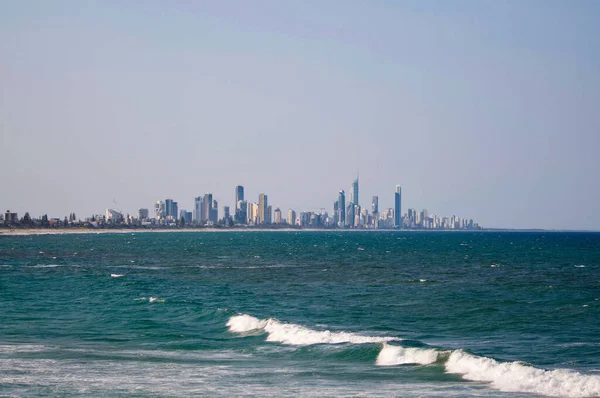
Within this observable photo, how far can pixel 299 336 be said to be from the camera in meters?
38.8

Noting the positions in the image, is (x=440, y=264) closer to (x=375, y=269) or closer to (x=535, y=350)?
(x=375, y=269)

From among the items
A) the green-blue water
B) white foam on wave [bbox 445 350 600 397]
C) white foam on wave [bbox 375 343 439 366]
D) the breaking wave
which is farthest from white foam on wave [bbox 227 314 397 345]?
white foam on wave [bbox 445 350 600 397]

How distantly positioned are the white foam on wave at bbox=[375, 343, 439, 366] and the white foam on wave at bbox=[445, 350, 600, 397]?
1.12 metres

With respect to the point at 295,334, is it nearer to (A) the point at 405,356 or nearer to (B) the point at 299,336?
(B) the point at 299,336

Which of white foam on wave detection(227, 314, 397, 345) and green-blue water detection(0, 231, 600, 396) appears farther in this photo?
white foam on wave detection(227, 314, 397, 345)

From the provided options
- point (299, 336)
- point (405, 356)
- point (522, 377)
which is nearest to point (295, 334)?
point (299, 336)

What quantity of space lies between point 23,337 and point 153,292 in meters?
25.3

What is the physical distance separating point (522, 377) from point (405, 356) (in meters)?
5.88

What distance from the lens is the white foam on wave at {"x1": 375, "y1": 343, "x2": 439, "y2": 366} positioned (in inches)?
1262

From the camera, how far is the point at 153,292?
63938mm

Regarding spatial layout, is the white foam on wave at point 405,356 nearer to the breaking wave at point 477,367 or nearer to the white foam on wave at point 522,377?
the breaking wave at point 477,367

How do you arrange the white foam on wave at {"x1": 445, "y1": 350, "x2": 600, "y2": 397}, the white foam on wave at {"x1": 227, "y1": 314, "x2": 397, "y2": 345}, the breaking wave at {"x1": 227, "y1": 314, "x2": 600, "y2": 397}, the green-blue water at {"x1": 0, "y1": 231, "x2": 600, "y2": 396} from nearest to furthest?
1. the white foam on wave at {"x1": 445, "y1": 350, "x2": 600, "y2": 397}
2. the breaking wave at {"x1": 227, "y1": 314, "x2": 600, "y2": 397}
3. the green-blue water at {"x1": 0, "y1": 231, "x2": 600, "y2": 396}
4. the white foam on wave at {"x1": 227, "y1": 314, "x2": 397, "y2": 345}

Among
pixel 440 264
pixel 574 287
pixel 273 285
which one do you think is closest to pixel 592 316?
pixel 574 287

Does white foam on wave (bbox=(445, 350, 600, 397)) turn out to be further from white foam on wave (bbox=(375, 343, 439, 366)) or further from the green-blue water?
white foam on wave (bbox=(375, 343, 439, 366))
